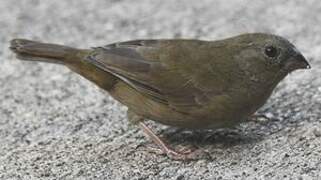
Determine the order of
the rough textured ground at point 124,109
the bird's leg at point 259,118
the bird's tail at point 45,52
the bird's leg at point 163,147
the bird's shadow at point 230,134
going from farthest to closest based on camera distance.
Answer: the bird's leg at point 259,118, the bird's tail at point 45,52, the bird's shadow at point 230,134, the bird's leg at point 163,147, the rough textured ground at point 124,109

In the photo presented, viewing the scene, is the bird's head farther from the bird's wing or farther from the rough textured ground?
the rough textured ground

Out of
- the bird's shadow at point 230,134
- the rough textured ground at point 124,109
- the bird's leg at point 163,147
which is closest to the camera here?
the rough textured ground at point 124,109

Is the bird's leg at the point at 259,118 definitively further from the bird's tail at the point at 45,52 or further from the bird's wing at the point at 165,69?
the bird's tail at the point at 45,52

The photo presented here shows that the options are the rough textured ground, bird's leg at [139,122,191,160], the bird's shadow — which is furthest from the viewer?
the bird's shadow

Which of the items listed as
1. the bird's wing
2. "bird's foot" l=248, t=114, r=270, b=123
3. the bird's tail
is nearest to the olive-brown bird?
the bird's wing

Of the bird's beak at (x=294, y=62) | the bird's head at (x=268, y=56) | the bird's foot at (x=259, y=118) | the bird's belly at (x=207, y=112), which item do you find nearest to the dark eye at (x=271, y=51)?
the bird's head at (x=268, y=56)

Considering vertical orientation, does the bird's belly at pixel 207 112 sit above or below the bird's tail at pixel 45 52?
below
